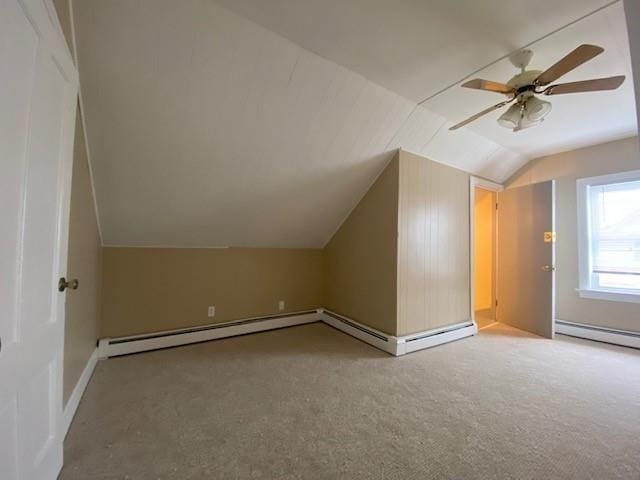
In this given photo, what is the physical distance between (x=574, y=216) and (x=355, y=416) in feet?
13.1

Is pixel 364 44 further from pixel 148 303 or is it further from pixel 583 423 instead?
pixel 148 303

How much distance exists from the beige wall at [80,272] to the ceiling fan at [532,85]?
2.65m

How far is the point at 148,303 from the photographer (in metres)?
2.75

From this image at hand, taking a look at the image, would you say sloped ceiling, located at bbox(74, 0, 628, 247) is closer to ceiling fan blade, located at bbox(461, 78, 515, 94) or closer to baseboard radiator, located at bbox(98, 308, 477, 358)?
ceiling fan blade, located at bbox(461, 78, 515, 94)

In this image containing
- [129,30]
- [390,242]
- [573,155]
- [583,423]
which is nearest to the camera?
[129,30]

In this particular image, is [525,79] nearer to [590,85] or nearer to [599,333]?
[590,85]

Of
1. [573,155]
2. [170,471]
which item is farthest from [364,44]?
[573,155]

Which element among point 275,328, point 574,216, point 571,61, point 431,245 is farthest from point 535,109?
point 275,328

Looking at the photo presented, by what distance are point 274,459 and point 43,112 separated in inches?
74.8

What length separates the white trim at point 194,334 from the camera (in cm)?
253

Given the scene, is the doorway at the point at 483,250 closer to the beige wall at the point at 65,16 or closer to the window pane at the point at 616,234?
the window pane at the point at 616,234

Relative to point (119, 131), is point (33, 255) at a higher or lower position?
lower

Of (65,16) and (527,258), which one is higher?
(65,16)

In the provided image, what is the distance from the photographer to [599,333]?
322 centimetres
